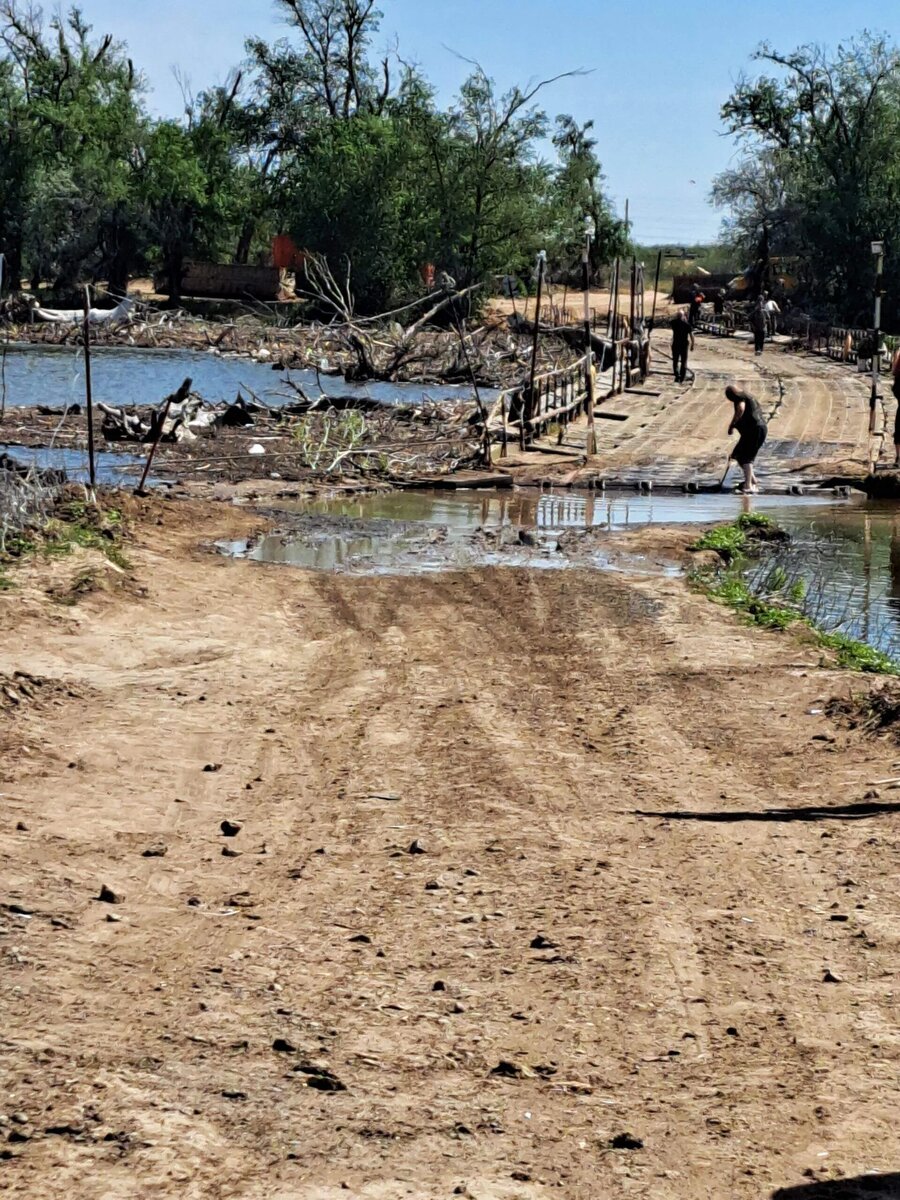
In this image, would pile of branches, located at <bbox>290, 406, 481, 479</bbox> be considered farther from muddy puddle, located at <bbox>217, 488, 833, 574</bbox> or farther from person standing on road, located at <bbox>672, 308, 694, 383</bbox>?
person standing on road, located at <bbox>672, 308, 694, 383</bbox>

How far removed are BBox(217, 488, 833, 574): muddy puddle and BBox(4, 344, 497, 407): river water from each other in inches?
472

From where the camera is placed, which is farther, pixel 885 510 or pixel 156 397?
pixel 156 397

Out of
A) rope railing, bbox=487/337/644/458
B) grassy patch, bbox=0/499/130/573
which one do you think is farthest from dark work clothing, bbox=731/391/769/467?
grassy patch, bbox=0/499/130/573

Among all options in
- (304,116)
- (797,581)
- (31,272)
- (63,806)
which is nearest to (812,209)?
(304,116)

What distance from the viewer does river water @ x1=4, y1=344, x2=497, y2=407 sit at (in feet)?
125

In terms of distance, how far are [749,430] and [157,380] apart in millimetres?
27972

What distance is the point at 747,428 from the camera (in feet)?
66.7

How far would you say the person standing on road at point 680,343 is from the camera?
36344mm

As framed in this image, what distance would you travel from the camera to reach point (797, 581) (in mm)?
14156

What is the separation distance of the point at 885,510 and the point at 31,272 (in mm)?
67041

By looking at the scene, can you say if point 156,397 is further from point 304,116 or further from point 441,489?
point 304,116

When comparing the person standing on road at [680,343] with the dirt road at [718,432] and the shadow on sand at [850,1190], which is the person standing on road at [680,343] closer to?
the dirt road at [718,432]

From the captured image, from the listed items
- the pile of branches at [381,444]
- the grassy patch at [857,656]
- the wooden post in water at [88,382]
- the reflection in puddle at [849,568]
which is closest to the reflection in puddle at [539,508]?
the reflection in puddle at [849,568]

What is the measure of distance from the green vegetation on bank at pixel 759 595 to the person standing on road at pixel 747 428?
2217 mm
